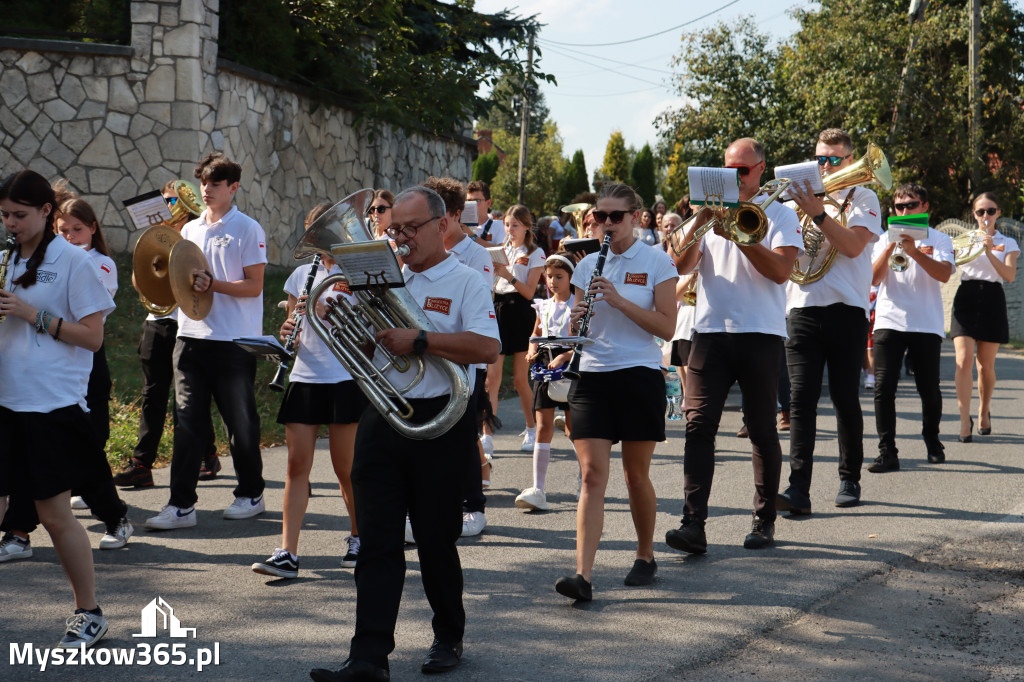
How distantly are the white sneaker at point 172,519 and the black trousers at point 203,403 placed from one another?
37mm

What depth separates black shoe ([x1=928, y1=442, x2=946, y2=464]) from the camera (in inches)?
328

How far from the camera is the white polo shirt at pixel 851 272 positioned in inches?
261

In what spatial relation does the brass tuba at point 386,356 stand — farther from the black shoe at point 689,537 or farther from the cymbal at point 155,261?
the cymbal at point 155,261

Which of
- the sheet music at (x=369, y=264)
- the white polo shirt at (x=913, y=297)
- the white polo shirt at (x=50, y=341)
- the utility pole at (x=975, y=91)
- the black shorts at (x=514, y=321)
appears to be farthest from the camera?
the utility pole at (x=975, y=91)

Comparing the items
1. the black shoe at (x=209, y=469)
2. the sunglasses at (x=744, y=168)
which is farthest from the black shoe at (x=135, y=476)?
the sunglasses at (x=744, y=168)

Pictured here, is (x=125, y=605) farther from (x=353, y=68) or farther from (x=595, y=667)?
(x=353, y=68)

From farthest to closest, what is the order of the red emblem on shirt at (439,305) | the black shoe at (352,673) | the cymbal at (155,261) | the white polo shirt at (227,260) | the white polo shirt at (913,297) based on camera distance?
the white polo shirt at (913,297), the cymbal at (155,261), the white polo shirt at (227,260), the red emblem on shirt at (439,305), the black shoe at (352,673)

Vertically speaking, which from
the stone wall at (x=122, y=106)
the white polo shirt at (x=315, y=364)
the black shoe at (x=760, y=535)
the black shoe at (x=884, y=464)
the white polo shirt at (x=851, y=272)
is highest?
the stone wall at (x=122, y=106)

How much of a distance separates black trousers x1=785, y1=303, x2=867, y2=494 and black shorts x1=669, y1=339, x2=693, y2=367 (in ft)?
Answer: 7.68

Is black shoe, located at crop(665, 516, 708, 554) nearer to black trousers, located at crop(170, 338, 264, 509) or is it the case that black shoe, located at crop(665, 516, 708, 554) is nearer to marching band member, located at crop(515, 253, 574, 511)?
marching band member, located at crop(515, 253, 574, 511)

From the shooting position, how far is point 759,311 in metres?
5.72

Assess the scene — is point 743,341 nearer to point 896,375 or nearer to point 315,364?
point 315,364

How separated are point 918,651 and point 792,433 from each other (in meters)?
2.39

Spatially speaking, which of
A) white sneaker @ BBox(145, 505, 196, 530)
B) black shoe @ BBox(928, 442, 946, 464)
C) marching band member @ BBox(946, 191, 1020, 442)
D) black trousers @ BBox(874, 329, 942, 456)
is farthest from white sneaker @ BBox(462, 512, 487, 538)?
marching band member @ BBox(946, 191, 1020, 442)
